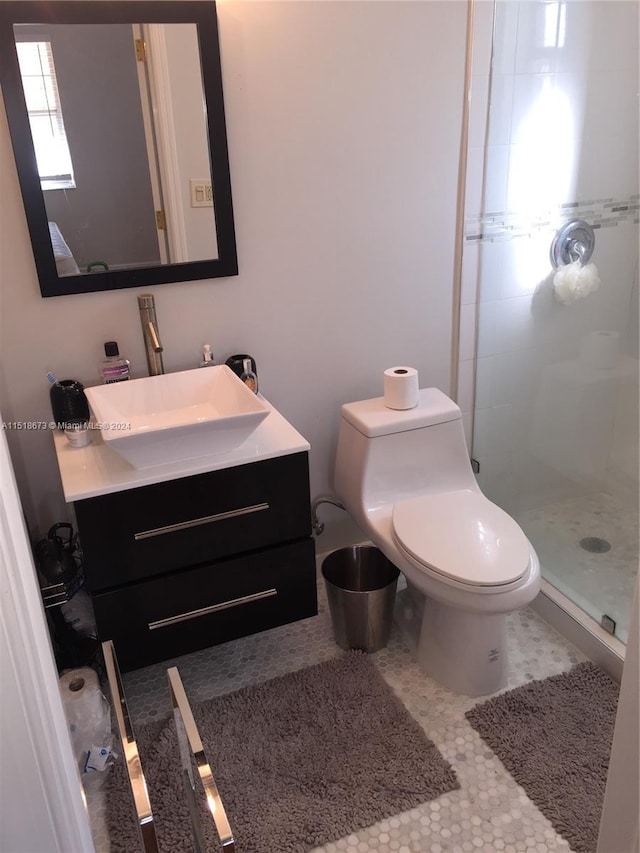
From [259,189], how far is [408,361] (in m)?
0.76

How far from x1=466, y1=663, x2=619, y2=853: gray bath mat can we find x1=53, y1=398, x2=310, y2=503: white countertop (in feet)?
3.00

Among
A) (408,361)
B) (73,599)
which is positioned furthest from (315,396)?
(73,599)

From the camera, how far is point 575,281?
91.1 inches

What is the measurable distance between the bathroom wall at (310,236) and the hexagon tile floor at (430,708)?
0.60 metres

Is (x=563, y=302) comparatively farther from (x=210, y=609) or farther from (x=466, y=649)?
(x=210, y=609)

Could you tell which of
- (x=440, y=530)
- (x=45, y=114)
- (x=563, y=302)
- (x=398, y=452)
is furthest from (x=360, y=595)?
(x=45, y=114)

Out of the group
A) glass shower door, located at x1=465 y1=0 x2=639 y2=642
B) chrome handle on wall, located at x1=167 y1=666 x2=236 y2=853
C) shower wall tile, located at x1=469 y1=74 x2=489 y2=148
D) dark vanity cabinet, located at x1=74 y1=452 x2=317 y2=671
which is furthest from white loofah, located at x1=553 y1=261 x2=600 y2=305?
chrome handle on wall, located at x1=167 y1=666 x2=236 y2=853

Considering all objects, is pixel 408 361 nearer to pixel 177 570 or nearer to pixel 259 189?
pixel 259 189

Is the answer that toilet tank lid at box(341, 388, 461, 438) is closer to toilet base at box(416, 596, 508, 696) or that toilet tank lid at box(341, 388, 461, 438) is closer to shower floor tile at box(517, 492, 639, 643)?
toilet base at box(416, 596, 508, 696)

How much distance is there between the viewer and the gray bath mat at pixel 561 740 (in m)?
1.62

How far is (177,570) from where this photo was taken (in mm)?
1724

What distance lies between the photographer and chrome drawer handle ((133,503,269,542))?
1655 mm

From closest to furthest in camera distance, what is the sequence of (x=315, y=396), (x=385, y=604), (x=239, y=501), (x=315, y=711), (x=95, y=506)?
(x=95, y=506) → (x=239, y=501) → (x=315, y=711) → (x=385, y=604) → (x=315, y=396)

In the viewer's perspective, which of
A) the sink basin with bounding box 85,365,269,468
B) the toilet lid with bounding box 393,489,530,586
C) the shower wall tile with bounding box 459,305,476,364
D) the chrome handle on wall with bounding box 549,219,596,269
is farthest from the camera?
the shower wall tile with bounding box 459,305,476,364
